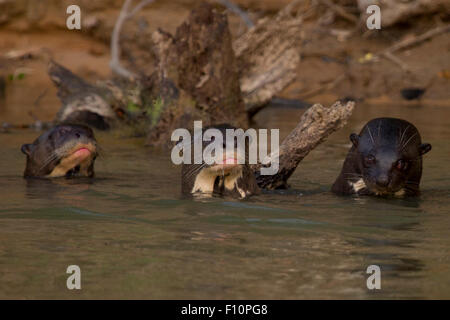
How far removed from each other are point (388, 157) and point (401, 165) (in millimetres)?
104

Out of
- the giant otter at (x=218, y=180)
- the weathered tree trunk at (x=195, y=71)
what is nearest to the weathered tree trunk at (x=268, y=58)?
the weathered tree trunk at (x=195, y=71)

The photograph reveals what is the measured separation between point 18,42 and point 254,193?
12.6m

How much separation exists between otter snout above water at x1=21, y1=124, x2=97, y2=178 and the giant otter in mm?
1264

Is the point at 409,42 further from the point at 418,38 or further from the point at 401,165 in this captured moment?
the point at 401,165

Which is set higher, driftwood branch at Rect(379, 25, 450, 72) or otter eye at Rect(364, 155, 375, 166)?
driftwood branch at Rect(379, 25, 450, 72)

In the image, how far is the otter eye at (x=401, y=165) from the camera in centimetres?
561

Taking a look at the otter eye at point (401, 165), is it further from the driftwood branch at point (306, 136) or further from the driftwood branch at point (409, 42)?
the driftwood branch at point (409, 42)

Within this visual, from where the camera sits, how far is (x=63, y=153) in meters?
6.79

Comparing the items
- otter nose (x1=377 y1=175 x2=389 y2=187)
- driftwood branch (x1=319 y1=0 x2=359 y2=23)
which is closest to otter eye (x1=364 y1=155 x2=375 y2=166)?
otter nose (x1=377 y1=175 x2=389 y2=187)

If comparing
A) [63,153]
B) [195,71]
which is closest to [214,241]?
[63,153]

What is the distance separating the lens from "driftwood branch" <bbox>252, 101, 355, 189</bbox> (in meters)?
6.15

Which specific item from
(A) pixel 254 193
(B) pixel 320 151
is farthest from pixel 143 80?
(A) pixel 254 193

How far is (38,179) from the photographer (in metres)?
6.86

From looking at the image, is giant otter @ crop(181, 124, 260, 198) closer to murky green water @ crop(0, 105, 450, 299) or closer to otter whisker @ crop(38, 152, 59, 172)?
murky green water @ crop(0, 105, 450, 299)
